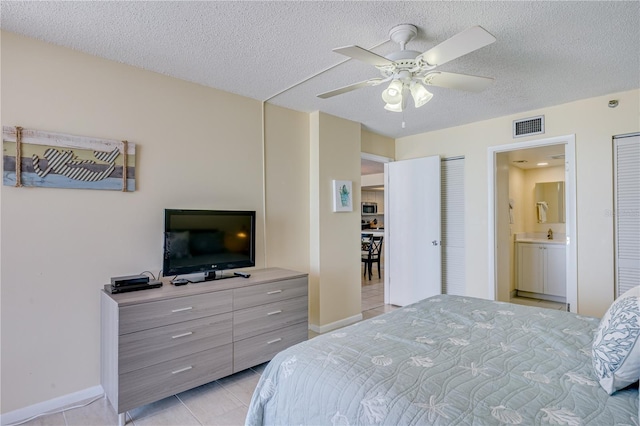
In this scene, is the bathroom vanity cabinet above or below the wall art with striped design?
below

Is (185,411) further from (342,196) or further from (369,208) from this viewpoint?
(369,208)

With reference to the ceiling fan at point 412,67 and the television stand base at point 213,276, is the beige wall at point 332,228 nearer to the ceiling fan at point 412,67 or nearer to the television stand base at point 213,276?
the television stand base at point 213,276

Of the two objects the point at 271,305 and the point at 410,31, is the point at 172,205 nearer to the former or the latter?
the point at 271,305

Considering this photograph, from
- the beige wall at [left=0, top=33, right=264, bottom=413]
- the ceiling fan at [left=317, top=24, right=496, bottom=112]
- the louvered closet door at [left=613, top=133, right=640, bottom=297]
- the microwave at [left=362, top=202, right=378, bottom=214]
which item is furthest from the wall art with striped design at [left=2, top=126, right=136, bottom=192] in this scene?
the microwave at [left=362, top=202, right=378, bottom=214]

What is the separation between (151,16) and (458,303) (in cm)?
271

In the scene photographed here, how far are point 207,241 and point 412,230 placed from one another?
2.92 meters

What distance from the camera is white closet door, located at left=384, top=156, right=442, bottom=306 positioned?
445 cm

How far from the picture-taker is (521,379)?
1.29 m

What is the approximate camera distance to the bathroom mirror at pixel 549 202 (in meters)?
5.64

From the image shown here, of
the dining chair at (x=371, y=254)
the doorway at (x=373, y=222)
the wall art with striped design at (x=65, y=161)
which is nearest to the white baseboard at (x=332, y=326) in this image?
the doorway at (x=373, y=222)

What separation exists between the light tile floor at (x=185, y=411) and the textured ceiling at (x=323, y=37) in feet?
8.10

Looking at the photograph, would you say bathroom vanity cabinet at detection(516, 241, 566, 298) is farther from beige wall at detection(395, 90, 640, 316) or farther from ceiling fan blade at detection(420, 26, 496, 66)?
ceiling fan blade at detection(420, 26, 496, 66)

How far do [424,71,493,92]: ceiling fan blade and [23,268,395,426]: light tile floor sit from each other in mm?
2484

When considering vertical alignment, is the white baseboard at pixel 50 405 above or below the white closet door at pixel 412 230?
below
